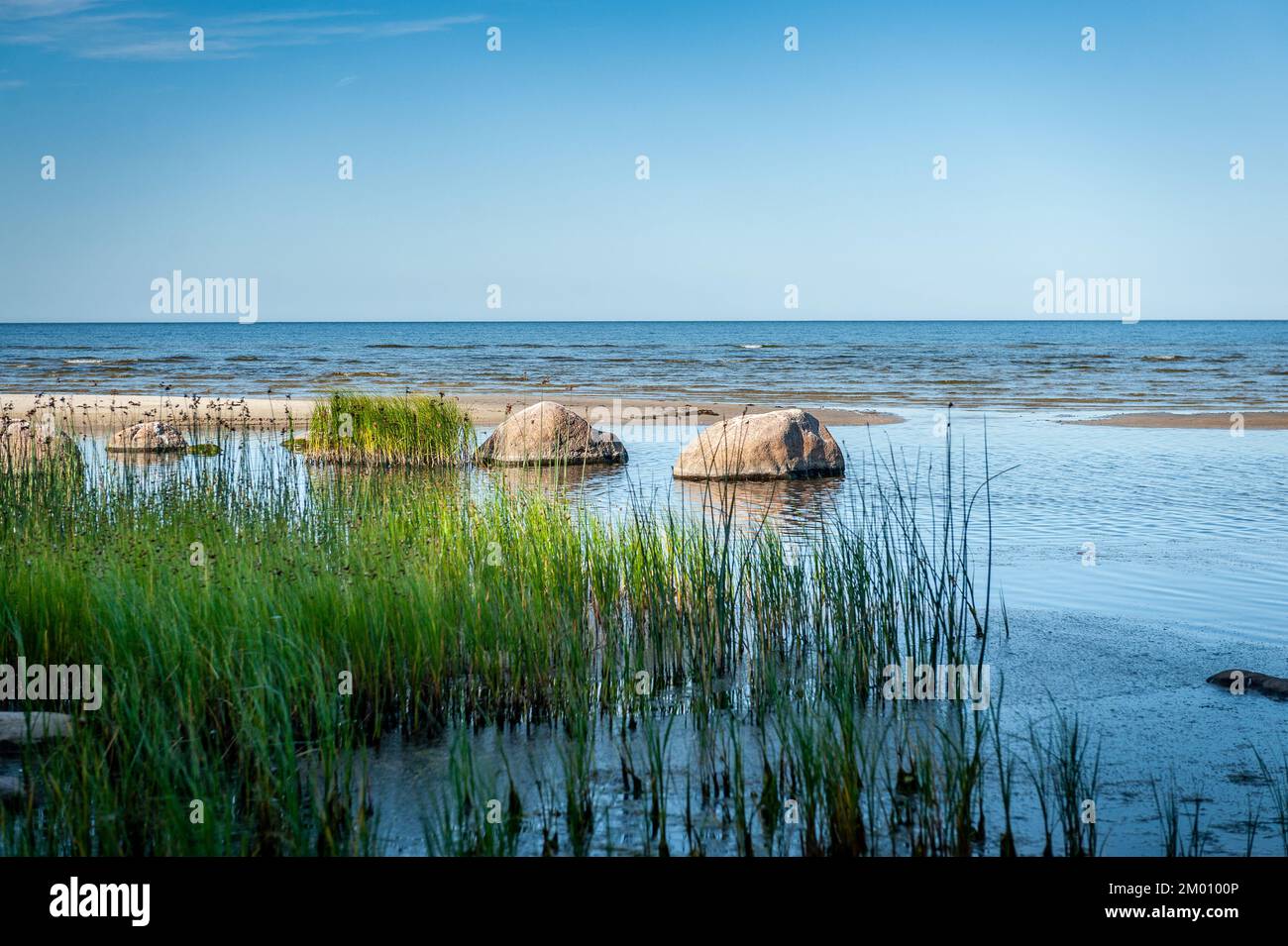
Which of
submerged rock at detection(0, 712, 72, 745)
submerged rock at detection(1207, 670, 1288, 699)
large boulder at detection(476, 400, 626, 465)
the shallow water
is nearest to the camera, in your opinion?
the shallow water

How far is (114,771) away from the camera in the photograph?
4281 mm

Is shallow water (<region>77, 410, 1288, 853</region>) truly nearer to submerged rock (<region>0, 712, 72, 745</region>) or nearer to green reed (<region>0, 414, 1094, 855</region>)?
green reed (<region>0, 414, 1094, 855</region>)

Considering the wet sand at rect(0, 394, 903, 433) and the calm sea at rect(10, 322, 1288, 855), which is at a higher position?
the wet sand at rect(0, 394, 903, 433)

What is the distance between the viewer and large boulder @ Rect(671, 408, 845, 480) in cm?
1323

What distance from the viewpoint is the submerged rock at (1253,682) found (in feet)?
17.5

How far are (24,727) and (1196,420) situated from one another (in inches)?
844

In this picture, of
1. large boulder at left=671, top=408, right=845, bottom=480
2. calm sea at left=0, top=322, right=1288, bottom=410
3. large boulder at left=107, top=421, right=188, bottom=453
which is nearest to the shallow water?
large boulder at left=671, top=408, right=845, bottom=480

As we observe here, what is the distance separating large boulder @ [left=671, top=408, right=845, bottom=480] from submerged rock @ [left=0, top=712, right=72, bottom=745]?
8973 mm

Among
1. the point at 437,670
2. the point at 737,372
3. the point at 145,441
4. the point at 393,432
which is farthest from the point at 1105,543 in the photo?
→ the point at 737,372

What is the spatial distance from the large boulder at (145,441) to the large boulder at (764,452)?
7.10 m
